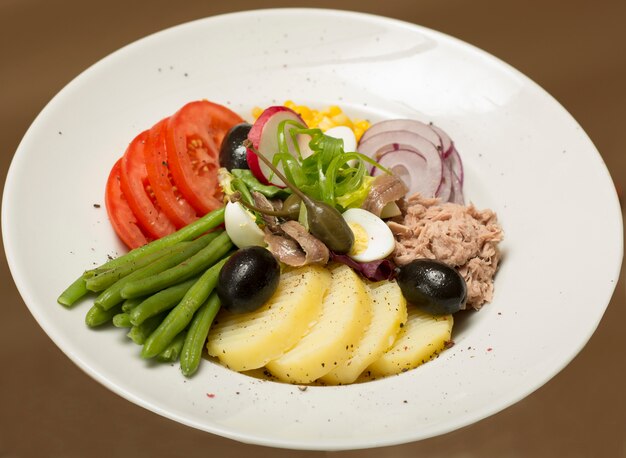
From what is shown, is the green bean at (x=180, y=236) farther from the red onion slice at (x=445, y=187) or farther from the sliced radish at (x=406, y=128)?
the red onion slice at (x=445, y=187)

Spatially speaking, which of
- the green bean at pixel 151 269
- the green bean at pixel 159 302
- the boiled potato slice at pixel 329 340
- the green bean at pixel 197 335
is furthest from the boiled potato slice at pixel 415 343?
the green bean at pixel 151 269

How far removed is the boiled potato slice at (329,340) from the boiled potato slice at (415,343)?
232 mm

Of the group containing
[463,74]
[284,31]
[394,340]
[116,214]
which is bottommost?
[394,340]

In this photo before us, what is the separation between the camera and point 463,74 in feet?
20.2

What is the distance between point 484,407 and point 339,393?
31.3 inches

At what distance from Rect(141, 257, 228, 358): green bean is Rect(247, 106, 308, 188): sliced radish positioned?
876 millimetres

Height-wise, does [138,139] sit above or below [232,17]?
below

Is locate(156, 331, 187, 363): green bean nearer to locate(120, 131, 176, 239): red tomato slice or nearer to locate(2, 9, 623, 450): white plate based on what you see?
locate(2, 9, 623, 450): white plate

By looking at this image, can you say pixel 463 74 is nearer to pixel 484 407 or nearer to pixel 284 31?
pixel 284 31

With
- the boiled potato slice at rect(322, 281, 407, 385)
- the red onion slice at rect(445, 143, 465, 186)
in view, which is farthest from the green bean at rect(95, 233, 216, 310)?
the red onion slice at rect(445, 143, 465, 186)

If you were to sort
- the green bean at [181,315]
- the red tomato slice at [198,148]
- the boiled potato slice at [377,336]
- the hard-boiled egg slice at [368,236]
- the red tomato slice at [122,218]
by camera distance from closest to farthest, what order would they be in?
the green bean at [181,315]
the boiled potato slice at [377,336]
the hard-boiled egg slice at [368,236]
the red tomato slice at [122,218]
the red tomato slice at [198,148]

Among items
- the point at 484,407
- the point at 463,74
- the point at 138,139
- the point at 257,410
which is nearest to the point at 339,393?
the point at 257,410

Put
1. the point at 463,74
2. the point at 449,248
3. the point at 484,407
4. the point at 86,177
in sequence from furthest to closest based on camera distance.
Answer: the point at 463,74
the point at 86,177
the point at 449,248
the point at 484,407

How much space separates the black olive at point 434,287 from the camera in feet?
14.8
